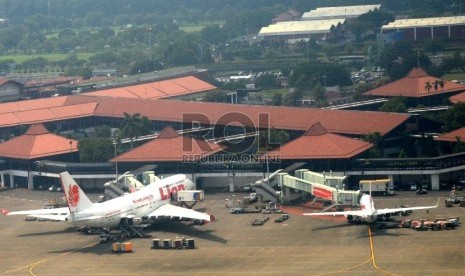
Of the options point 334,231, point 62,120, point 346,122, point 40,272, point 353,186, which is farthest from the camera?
point 62,120

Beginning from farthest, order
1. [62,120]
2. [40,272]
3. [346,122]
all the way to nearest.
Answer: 1. [62,120]
2. [346,122]
3. [40,272]

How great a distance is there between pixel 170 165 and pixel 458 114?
1590 inches

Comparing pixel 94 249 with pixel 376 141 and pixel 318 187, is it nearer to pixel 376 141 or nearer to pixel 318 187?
pixel 318 187

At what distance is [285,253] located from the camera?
111438 mm

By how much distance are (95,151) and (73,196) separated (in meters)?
41.2

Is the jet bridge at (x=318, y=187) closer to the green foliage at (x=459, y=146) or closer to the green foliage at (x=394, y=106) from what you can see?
the green foliage at (x=459, y=146)

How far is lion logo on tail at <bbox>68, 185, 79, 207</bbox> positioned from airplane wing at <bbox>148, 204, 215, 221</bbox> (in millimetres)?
10462

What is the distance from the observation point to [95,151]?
15662cm

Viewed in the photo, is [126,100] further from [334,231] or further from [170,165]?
[334,231]

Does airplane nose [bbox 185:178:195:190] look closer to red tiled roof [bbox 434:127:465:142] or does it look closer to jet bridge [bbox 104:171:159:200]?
jet bridge [bbox 104:171:159:200]

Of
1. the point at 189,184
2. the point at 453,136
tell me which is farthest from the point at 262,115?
the point at 189,184

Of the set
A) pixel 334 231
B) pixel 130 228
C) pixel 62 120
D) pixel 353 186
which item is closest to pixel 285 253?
pixel 334 231

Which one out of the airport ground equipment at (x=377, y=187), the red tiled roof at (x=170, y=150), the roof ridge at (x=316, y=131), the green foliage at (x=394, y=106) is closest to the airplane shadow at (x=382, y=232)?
the airport ground equipment at (x=377, y=187)

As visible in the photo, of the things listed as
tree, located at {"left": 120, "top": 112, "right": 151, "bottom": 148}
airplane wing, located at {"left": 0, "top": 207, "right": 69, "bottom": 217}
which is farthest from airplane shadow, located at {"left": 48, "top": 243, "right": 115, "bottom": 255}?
tree, located at {"left": 120, "top": 112, "right": 151, "bottom": 148}
